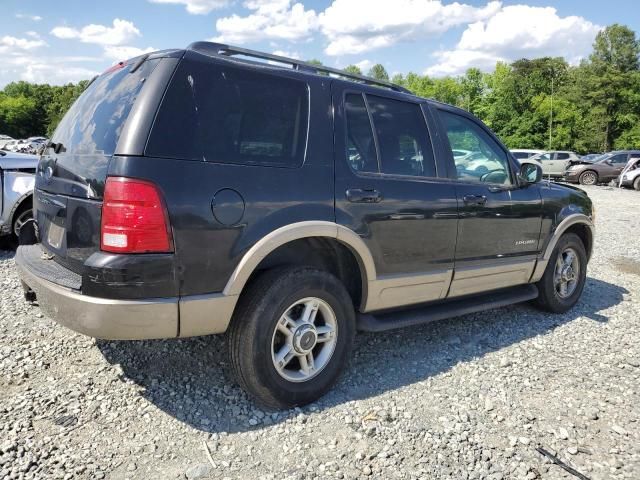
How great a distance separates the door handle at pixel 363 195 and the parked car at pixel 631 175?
22.5 metres

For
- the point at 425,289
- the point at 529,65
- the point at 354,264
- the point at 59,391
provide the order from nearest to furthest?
the point at 59,391
the point at 354,264
the point at 425,289
the point at 529,65

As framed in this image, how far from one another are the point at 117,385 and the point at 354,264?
176 cm

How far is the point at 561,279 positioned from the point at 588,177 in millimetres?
22217

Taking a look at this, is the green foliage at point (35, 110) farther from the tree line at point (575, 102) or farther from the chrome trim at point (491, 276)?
the chrome trim at point (491, 276)

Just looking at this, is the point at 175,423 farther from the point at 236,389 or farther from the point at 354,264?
the point at 354,264

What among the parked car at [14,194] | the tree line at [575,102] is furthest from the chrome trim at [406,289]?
the tree line at [575,102]

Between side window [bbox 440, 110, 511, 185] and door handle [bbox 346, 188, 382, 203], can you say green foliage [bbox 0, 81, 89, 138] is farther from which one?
door handle [bbox 346, 188, 382, 203]

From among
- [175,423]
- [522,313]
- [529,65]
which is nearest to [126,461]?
[175,423]

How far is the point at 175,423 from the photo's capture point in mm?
2949

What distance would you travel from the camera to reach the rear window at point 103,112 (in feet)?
9.00

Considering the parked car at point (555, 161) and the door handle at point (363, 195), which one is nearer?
the door handle at point (363, 195)

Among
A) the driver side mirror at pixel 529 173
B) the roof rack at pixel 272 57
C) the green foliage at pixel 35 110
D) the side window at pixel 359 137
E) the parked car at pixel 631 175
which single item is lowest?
the parked car at pixel 631 175

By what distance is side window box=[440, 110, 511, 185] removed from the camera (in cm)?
412

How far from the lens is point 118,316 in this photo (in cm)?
255
